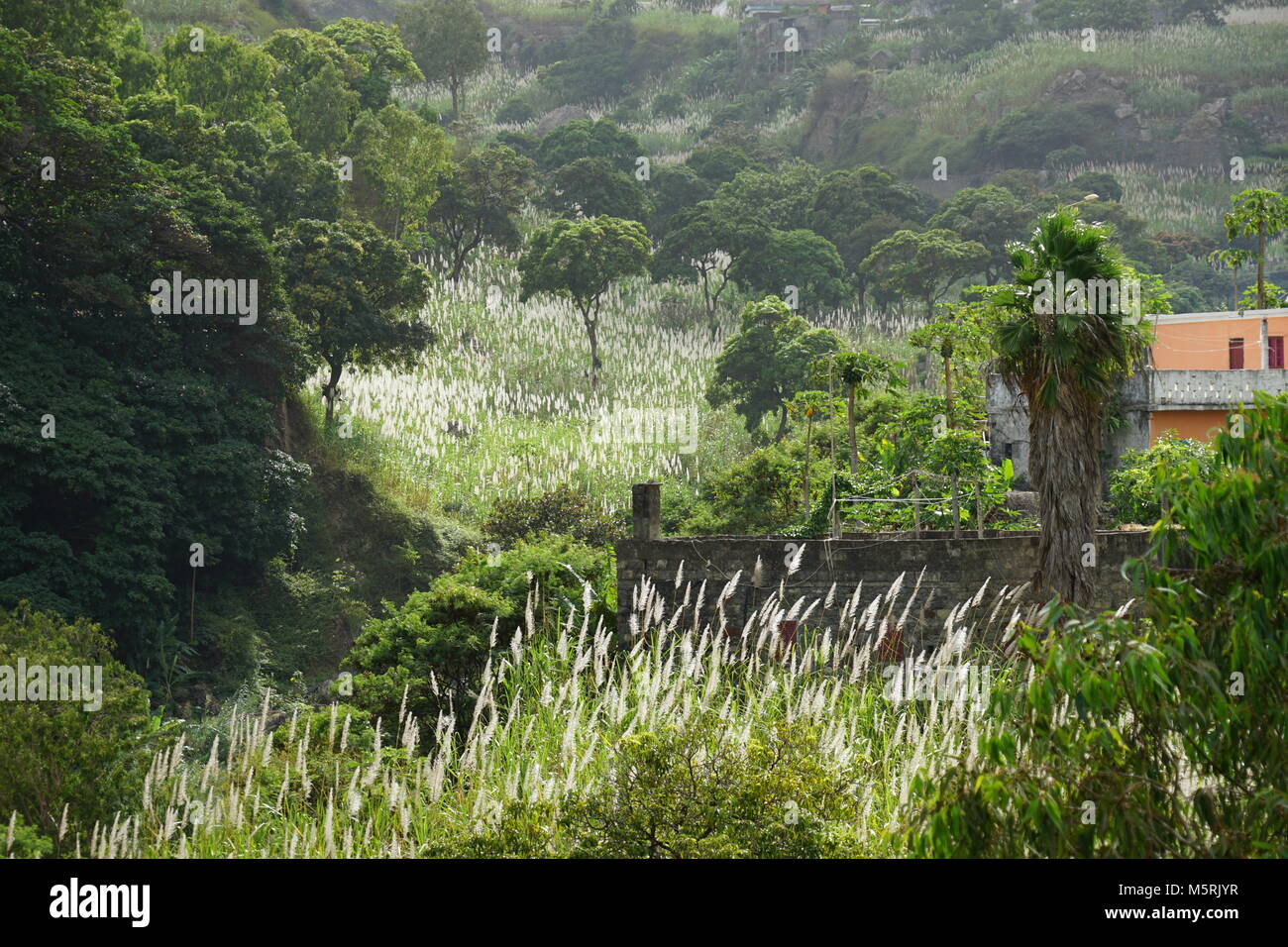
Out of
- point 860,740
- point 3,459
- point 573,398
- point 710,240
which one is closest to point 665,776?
point 860,740

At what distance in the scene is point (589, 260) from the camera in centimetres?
4441

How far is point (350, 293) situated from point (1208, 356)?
62.4 feet

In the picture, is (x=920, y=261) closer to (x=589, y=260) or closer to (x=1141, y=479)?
(x=589, y=260)

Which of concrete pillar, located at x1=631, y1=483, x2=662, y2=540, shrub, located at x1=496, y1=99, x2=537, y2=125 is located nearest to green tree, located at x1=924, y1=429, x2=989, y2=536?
concrete pillar, located at x1=631, y1=483, x2=662, y2=540

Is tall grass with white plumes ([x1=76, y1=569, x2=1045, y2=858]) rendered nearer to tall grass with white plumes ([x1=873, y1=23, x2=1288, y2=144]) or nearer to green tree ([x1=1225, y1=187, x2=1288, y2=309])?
green tree ([x1=1225, y1=187, x2=1288, y2=309])

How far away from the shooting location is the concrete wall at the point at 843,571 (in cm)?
1470

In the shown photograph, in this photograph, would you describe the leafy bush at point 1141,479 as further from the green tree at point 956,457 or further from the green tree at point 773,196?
the green tree at point 773,196

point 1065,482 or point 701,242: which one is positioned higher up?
point 701,242

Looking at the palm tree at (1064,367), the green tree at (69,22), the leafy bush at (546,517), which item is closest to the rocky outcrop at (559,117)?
the green tree at (69,22)

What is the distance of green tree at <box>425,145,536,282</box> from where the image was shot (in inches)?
2069

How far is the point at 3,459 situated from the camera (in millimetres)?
23078

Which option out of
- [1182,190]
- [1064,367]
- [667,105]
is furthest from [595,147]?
[1064,367]

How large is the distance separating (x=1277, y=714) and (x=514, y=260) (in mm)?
51865
